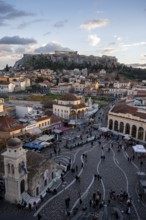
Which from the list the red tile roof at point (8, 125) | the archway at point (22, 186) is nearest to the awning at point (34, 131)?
the red tile roof at point (8, 125)

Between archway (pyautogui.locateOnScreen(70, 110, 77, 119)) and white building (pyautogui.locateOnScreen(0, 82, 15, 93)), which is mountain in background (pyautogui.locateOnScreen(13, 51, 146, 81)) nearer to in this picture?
white building (pyautogui.locateOnScreen(0, 82, 15, 93))

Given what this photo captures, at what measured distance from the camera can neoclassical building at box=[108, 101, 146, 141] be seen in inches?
1527

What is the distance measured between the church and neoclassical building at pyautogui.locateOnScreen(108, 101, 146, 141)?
20789 mm

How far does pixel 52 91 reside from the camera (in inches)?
3836

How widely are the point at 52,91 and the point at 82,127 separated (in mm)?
52340

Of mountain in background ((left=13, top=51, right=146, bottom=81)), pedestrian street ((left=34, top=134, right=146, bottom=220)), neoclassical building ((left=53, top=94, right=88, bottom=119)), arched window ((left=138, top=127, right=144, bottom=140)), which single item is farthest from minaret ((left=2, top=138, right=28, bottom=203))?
mountain in background ((left=13, top=51, right=146, bottom=81))

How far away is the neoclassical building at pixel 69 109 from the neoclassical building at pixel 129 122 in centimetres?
977

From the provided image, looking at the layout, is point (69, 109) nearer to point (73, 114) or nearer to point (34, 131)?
point (73, 114)

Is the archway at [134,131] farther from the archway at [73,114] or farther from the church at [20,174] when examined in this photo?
the church at [20,174]

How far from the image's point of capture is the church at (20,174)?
1983 cm

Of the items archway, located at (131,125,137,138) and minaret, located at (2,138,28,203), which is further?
archway, located at (131,125,137,138)

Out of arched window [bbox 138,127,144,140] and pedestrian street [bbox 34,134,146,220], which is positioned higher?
arched window [bbox 138,127,144,140]

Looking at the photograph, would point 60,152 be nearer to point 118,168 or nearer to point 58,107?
point 118,168

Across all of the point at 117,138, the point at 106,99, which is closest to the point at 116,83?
the point at 106,99
